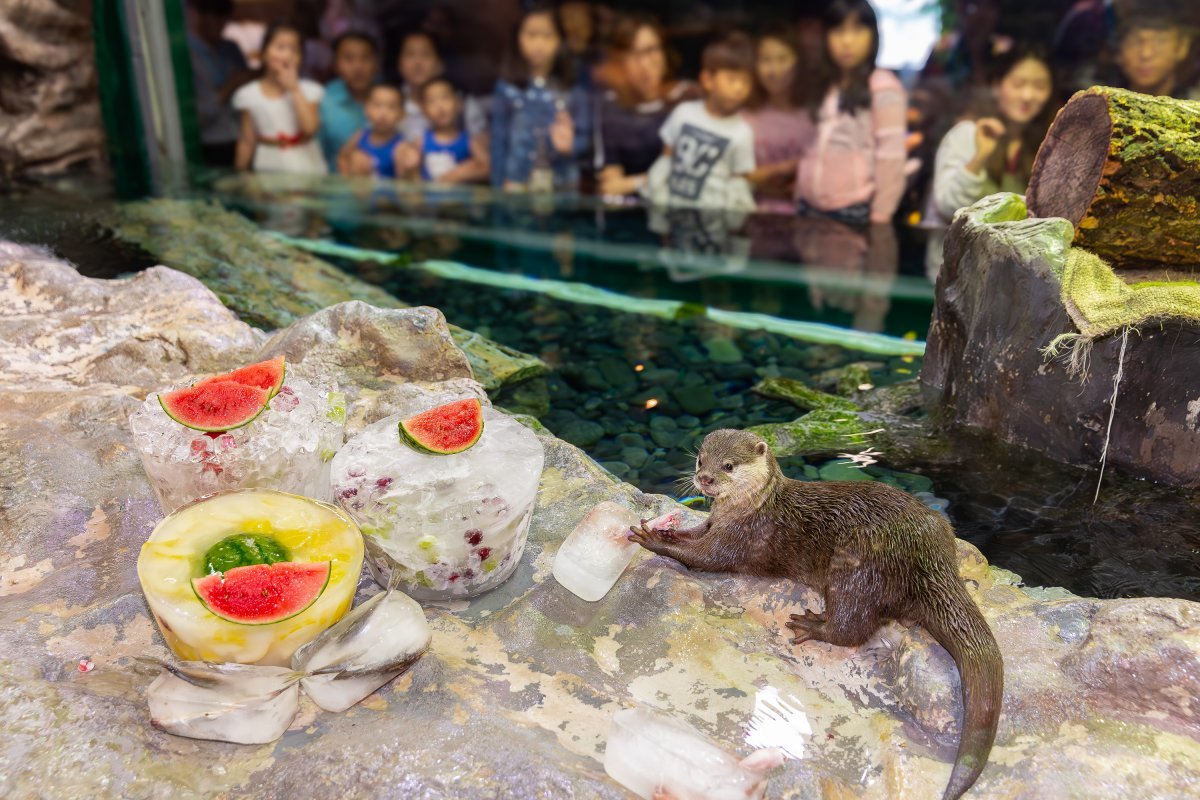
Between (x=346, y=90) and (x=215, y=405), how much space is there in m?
8.46

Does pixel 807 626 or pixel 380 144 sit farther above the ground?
pixel 380 144

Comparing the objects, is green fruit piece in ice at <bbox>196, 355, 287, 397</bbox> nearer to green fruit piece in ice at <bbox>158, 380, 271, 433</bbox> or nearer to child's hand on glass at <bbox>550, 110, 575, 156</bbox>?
green fruit piece in ice at <bbox>158, 380, 271, 433</bbox>

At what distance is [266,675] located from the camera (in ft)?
7.20

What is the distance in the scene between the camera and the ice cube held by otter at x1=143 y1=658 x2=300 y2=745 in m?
2.16

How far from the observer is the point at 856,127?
329 inches

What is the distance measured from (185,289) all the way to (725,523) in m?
3.29

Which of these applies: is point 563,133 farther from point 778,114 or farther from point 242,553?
point 242,553

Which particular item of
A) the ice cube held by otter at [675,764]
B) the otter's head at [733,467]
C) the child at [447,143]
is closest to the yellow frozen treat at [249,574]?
the ice cube held by otter at [675,764]

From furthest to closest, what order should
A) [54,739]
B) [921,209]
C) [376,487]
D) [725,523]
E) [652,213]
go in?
[652,213] < [921,209] < [725,523] < [376,487] < [54,739]

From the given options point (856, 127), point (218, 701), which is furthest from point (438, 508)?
point (856, 127)

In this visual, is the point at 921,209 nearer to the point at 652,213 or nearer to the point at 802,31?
the point at 802,31

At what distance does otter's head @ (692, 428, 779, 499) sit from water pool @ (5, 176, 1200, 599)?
99cm

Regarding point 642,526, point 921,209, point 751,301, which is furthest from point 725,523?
point 921,209

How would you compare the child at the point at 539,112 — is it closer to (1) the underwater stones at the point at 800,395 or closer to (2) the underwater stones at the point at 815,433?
(1) the underwater stones at the point at 800,395
